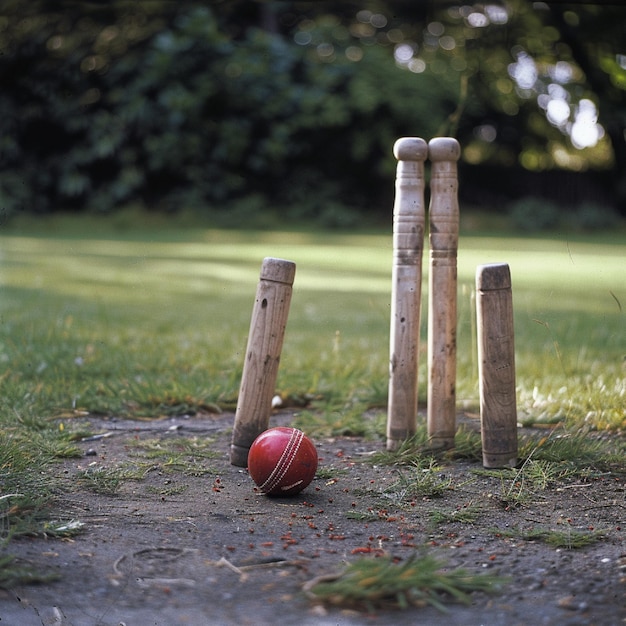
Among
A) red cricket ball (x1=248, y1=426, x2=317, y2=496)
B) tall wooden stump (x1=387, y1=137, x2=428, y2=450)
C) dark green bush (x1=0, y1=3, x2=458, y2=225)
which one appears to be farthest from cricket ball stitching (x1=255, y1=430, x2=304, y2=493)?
dark green bush (x1=0, y1=3, x2=458, y2=225)

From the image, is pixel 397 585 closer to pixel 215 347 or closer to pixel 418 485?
pixel 418 485

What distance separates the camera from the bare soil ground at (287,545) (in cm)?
249

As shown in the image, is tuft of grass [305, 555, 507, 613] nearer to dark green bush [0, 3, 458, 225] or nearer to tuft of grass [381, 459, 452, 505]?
tuft of grass [381, 459, 452, 505]

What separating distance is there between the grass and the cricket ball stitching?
466mm

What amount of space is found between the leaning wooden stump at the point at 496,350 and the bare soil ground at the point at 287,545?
253 mm

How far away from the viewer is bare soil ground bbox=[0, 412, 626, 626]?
2.49 m

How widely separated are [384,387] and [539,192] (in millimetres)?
17386

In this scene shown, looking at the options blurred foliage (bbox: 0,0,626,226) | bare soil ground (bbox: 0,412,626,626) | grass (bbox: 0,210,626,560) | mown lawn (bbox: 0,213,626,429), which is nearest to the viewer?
bare soil ground (bbox: 0,412,626,626)

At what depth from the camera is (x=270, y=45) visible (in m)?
20.8

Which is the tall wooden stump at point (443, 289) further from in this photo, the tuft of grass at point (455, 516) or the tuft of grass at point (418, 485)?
the tuft of grass at point (455, 516)

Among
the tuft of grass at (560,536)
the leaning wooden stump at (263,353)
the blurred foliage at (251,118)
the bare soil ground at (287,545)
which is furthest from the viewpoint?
the blurred foliage at (251,118)

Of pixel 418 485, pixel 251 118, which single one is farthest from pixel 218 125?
pixel 418 485

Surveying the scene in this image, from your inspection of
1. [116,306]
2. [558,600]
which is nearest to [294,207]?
[116,306]

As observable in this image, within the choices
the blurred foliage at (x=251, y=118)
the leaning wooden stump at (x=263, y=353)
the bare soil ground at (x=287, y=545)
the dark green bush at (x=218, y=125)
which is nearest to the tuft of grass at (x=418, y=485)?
the bare soil ground at (x=287, y=545)
